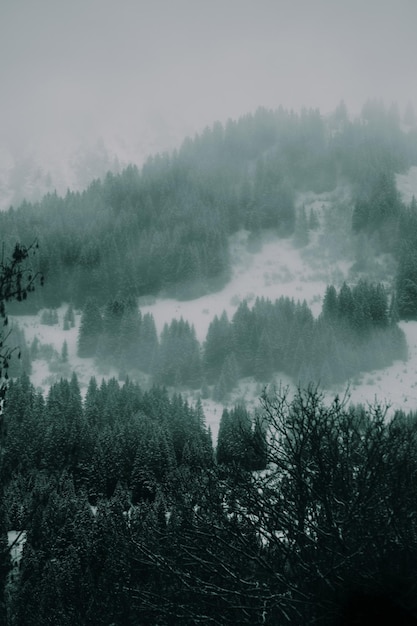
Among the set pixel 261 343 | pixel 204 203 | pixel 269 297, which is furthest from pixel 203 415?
pixel 204 203

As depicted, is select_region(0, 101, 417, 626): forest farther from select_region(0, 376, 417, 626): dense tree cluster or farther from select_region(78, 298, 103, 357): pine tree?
select_region(78, 298, 103, 357): pine tree

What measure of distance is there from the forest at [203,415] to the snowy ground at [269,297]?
2870mm

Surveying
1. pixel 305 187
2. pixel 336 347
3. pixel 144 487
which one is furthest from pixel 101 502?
pixel 305 187

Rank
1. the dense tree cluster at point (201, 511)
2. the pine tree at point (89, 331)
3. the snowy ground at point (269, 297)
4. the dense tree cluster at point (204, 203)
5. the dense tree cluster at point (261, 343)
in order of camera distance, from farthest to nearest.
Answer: the dense tree cluster at point (204, 203), the pine tree at point (89, 331), the dense tree cluster at point (261, 343), the snowy ground at point (269, 297), the dense tree cluster at point (201, 511)

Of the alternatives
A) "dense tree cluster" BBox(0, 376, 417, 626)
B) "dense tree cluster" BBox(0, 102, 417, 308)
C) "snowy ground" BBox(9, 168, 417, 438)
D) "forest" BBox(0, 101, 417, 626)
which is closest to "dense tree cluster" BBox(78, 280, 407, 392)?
"forest" BBox(0, 101, 417, 626)

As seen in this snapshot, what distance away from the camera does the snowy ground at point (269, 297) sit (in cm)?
7869

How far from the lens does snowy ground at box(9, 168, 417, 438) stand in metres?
78.7

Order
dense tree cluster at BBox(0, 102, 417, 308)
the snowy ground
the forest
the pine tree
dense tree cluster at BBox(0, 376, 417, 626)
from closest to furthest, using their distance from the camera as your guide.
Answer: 1. dense tree cluster at BBox(0, 376, 417, 626)
2. the forest
3. the snowy ground
4. the pine tree
5. dense tree cluster at BBox(0, 102, 417, 308)

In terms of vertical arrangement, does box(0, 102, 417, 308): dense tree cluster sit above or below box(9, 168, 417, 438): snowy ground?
above

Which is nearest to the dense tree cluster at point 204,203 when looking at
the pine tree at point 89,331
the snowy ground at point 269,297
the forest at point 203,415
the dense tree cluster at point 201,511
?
the forest at point 203,415

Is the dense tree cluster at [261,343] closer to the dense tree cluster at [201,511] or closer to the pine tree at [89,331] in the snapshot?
the pine tree at [89,331]

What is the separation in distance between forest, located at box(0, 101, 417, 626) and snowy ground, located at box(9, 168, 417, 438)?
113 inches

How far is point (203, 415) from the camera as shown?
216 ft

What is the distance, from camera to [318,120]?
160 m
